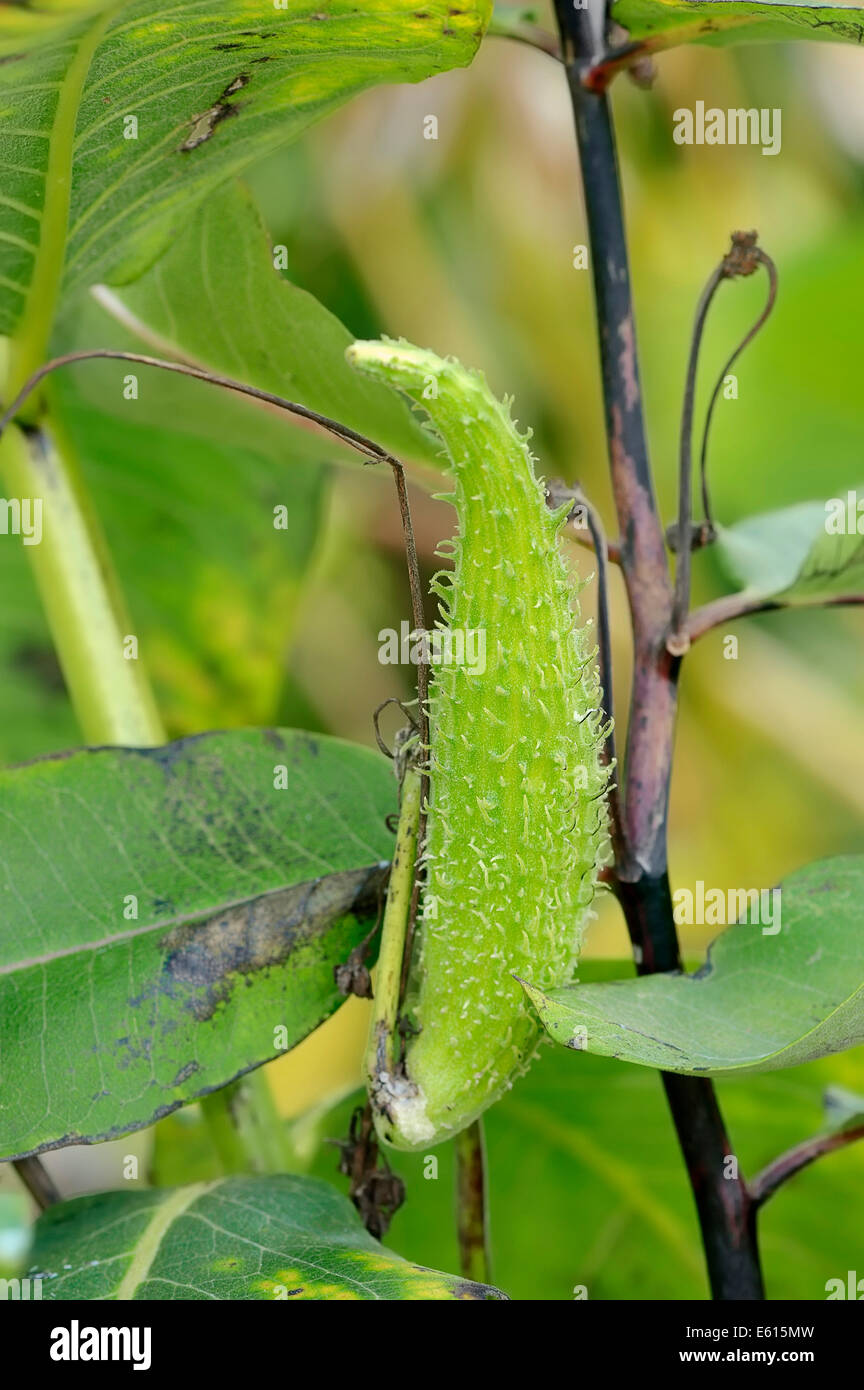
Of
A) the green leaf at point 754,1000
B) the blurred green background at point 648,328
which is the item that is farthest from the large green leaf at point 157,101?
the blurred green background at point 648,328

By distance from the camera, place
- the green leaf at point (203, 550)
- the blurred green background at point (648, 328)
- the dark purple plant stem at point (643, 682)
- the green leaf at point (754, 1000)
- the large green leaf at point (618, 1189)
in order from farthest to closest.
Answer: the blurred green background at point (648, 328)
the green leaf at point (203, 550)
the large green leaf at point (618, 1189)
the dark purple plant stem at point (643, 682)
the green leaf at point (754, 1000)

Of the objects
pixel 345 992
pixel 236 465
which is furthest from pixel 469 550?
pixel 236 465

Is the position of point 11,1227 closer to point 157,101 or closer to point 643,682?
point 643,682

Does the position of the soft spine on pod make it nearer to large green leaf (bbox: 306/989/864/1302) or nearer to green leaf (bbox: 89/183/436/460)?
green leaf (bbox: 89/183/436/460)

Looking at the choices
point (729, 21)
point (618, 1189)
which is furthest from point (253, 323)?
point (618, 1189)

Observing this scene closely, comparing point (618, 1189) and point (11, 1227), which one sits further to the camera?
point (11, 1227)

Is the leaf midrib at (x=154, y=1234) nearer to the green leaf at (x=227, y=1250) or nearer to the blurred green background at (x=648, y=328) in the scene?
the green leaf at (x=227, y=1250)
